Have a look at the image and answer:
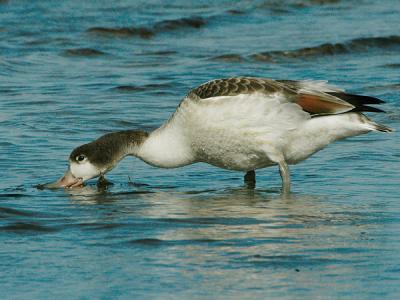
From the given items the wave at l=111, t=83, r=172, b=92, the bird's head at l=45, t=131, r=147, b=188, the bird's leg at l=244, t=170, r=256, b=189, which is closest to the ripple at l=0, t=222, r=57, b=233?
the bird's head at l=45, t=131, r=147, b=188

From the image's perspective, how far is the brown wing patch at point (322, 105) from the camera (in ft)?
34.6

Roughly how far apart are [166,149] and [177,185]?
1.88ft

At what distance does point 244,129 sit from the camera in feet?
34.3

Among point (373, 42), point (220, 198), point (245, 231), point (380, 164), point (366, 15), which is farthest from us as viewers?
point (366, 15)

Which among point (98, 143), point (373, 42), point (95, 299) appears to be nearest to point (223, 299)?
point (95, 299)

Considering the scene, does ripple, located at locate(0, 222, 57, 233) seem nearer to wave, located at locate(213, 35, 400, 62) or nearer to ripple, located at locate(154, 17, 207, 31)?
wave, located at locate(213, 35, 400, 62)

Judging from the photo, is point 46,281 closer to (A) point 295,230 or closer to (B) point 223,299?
A: (B) point 223,299

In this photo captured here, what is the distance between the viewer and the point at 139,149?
1090 cm

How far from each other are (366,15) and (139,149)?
1325 cm

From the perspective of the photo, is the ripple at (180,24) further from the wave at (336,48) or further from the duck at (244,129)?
the duck at (244,129)

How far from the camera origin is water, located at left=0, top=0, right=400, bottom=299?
7.66 meters

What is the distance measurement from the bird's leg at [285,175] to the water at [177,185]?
14 centimetres

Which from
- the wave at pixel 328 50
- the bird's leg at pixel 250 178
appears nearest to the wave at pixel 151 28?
the wave at pixel 328 50

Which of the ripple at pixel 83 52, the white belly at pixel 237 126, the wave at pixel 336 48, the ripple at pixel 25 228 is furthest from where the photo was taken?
the ripple at pixel 83 52
